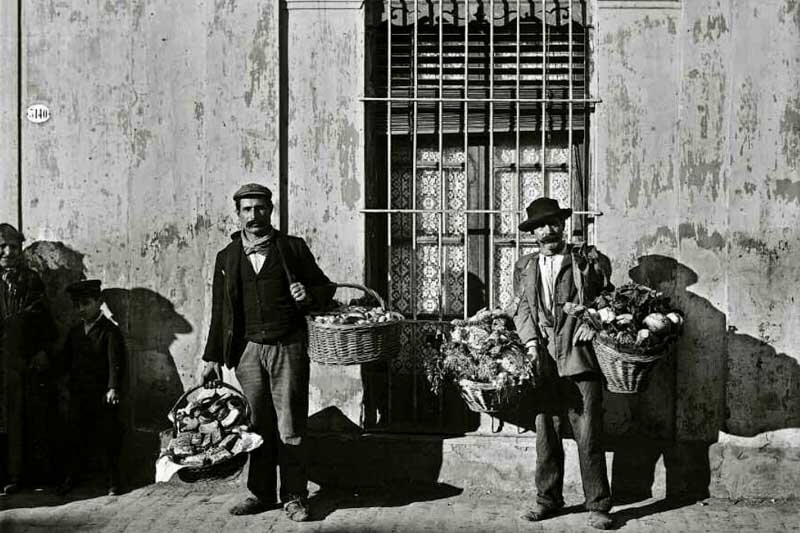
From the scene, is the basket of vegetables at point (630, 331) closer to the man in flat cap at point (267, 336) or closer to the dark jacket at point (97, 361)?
the man in flat cap at point (267, 336)

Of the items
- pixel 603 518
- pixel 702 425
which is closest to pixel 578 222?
pixel 702 425

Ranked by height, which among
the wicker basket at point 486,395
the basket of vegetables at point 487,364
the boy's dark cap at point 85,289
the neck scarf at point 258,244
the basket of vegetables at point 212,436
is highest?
the neck scarf at point 258,244

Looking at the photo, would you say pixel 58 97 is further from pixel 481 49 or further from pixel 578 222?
pixel 578 222

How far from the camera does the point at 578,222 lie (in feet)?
24.0

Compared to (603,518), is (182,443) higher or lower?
higher

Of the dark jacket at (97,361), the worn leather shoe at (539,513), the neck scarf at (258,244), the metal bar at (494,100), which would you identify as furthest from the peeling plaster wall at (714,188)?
the dark jacket at (97,361)

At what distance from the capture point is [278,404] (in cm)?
654

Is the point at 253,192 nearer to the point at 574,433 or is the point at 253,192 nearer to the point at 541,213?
the point at 541,213

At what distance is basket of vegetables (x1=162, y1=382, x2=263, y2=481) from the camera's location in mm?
6105

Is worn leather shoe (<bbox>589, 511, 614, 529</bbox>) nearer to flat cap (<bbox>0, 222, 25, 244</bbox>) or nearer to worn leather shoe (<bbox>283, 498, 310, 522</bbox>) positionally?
worn leather shoe (<bbox>283, 498, 310, 522</bbox>)

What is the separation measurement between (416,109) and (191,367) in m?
2.55

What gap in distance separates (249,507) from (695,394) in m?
3.18

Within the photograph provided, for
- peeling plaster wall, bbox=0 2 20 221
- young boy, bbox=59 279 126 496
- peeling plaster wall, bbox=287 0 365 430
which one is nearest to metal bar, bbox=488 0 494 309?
peeling plaster wall, bbox=287 0 365 430

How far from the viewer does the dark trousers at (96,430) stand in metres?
7.02
